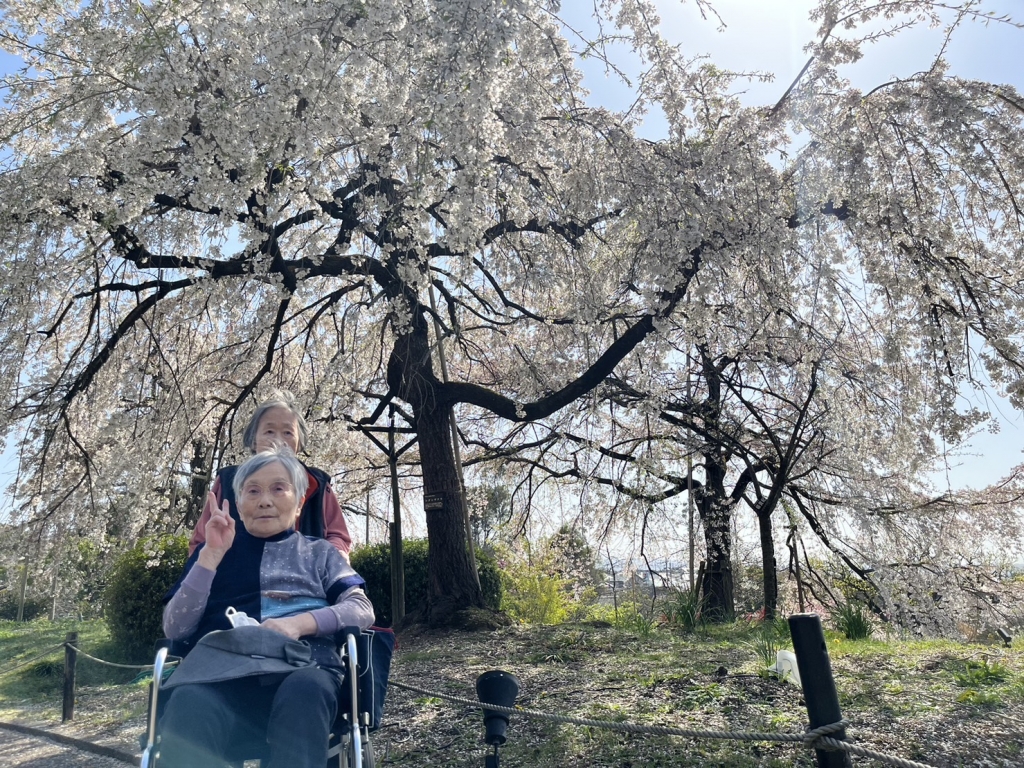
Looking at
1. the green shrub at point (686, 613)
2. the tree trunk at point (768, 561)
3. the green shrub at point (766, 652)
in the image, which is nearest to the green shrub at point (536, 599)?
the green shrub at point (686, 613)

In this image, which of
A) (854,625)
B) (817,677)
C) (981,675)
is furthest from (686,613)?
(817,677)

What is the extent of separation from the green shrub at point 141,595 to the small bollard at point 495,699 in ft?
21.4

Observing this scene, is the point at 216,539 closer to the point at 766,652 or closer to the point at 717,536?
the point at 766,652

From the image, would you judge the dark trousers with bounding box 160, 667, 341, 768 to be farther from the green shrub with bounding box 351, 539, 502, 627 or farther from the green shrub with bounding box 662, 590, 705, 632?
the green shrub with bounding box 351, 539, 502, 627

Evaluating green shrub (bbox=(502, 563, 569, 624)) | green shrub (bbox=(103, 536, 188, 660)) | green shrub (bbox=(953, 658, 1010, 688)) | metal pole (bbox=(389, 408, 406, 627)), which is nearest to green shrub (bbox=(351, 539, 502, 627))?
green shrub (bbox=(502, 563, 569, 624))

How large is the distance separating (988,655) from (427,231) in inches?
181

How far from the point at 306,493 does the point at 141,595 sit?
6.96 meters

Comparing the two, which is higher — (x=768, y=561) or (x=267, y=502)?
(x=267, y=502)

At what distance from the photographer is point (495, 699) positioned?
2873mm

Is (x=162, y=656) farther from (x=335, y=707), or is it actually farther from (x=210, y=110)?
(x=210, y=110)

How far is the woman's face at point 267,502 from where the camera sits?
251cm

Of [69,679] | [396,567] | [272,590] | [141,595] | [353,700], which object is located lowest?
[69,679]

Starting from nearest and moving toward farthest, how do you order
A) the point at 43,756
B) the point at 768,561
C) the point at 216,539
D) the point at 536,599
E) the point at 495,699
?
the point at 216,539 < the point at 495,699 < the point at 43,756 < the point at 768,561 < the point at 536,599

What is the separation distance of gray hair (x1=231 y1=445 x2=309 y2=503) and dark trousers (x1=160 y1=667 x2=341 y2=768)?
66 cm
